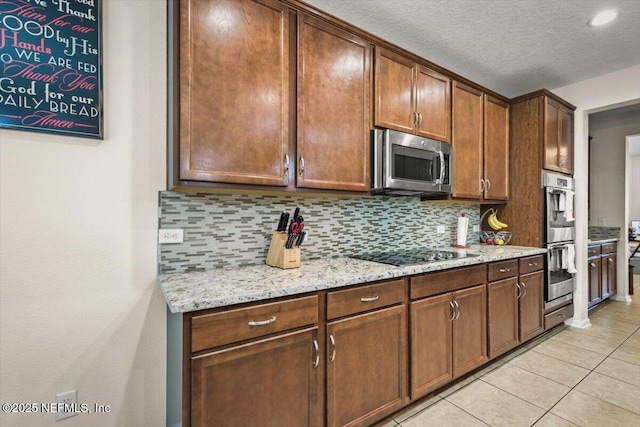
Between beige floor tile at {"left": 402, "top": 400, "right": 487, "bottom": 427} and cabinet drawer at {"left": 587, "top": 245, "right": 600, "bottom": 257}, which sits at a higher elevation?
cabinet drawer at {"left": 587, "top": 245, "right": 600, "bottom": 257}

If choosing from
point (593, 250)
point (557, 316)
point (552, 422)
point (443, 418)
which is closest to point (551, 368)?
point (552, 422)

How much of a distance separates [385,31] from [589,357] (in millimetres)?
3144

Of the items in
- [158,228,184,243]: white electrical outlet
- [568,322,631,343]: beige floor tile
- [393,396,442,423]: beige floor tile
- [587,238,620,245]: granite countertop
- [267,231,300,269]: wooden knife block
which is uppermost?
[158,228,184,243]: white electrical outlet

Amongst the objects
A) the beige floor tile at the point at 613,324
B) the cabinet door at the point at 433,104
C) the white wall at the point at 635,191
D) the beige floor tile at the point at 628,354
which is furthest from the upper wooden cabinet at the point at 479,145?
the white wall at the point at 635,191

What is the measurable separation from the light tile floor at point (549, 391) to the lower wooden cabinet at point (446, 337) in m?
0.13

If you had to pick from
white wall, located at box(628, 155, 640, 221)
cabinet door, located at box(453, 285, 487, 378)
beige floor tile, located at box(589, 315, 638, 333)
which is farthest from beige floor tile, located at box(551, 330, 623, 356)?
white wall, located at box(628, 155, 640, 221)

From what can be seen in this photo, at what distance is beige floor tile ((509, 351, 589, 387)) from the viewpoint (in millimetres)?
2256

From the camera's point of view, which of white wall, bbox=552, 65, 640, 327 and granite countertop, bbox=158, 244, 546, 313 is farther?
white wall, bbox=552, 65, 640, 327

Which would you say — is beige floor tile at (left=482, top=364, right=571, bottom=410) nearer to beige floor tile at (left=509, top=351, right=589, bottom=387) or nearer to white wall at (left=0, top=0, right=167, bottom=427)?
beige floor tile at (left=509, top=351, right=589, bottom=387)

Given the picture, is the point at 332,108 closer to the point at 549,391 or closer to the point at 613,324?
the point at 549,391

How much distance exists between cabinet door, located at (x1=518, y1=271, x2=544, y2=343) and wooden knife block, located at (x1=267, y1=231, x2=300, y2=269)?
211 centimetres

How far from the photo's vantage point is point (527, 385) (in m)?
2.17

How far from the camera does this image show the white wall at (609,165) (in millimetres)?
4195

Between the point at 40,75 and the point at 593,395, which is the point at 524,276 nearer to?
the point at 593,395
